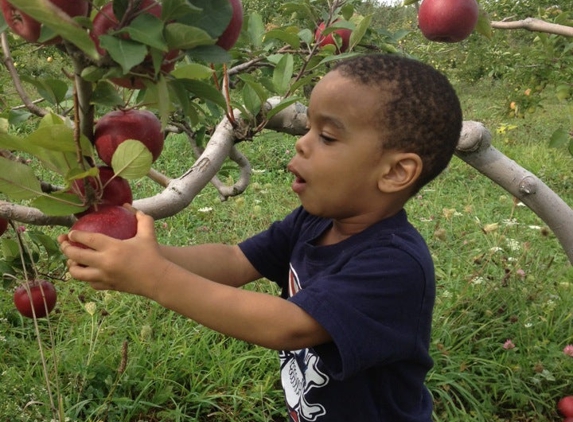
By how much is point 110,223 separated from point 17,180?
0.11m

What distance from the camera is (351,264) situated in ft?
3.01

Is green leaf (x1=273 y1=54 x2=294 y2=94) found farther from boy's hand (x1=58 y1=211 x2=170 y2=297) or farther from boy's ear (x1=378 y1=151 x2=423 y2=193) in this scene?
boy's hand (x1=58 y1=211 x2=170 y2=297)

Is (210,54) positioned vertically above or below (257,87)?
above

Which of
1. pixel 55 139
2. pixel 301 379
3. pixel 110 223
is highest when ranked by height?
pixel 55 139

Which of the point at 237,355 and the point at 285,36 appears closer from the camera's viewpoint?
the point at 285,36

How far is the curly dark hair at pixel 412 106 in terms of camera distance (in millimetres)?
933

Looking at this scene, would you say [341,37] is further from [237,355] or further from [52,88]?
[237,355]

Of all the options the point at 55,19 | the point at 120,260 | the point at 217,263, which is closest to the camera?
the point at 55,19

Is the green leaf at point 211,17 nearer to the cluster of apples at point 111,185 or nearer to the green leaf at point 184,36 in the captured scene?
the green leaf at point 184,36

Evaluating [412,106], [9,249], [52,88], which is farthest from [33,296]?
[412,106]

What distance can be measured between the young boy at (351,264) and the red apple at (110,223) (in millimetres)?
11

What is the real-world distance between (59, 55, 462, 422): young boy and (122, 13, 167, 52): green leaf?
0.24m

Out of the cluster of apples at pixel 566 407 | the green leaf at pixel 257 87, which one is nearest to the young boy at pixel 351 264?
the green leaf at pixel 257 87

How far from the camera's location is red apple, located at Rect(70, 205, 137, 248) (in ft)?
2.26
